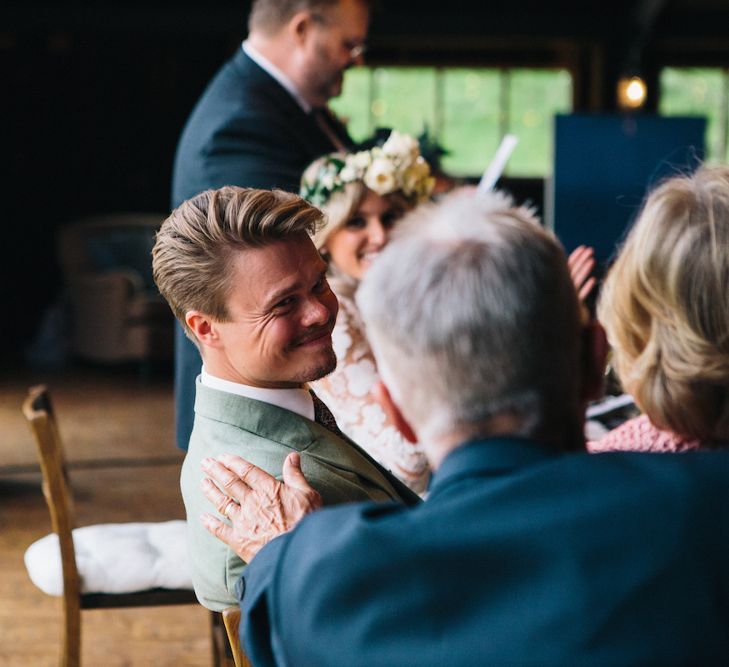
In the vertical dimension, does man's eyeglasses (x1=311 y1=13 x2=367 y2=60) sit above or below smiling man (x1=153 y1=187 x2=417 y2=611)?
above

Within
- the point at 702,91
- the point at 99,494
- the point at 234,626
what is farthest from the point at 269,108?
the point at 702,91

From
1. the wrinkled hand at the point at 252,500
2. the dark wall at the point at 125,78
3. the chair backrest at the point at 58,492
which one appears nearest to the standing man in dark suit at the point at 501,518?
the wrinkled hand at the point at 252,500

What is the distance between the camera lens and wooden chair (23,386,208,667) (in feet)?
7.23

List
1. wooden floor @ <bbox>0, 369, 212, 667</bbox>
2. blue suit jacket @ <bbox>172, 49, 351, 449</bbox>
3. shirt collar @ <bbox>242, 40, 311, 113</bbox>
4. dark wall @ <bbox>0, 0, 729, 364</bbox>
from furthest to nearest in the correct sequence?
dark wall @ <bbox>0, 0, 729, 364</bbox> < wooden floor @ <bbox>0, 369, 212, 667</bbox> < shirt collar @ <bbox>242, 40, 311, 113</bbox> < blue suit jacket @ <bbox>172, 49, 351, 449</bbox>

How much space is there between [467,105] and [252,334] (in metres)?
9.27

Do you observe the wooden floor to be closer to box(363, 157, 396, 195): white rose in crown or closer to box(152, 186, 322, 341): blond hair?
box(363, 157, 396, 195): white rose in crown

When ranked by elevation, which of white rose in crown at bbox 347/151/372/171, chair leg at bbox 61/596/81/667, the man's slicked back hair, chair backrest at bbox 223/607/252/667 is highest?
the man's slicked back hair

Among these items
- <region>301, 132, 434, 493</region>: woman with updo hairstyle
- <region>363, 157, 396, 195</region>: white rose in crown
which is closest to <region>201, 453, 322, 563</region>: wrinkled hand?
<region>301, 132, 434, 493</region>: woman with updo hairstyle

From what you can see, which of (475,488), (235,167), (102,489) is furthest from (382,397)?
(102,489)

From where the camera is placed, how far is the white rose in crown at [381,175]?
2.50 metres

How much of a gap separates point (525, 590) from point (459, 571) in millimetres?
57

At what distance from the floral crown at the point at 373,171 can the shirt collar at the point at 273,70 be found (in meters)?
0.21

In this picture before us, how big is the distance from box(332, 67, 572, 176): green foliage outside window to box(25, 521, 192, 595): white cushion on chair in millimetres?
8102

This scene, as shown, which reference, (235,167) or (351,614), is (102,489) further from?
(351,614)
